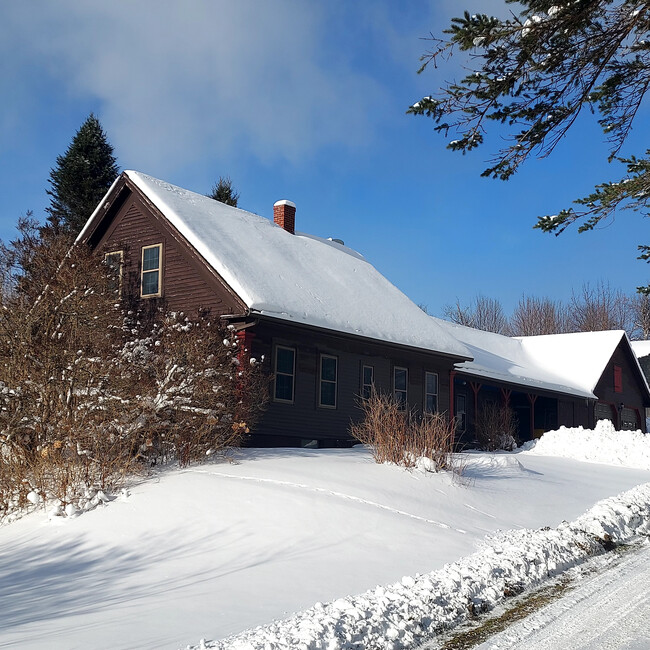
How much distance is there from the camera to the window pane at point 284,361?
17.8 m

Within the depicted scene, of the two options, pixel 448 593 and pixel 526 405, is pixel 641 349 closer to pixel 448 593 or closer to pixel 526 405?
pixel 526 405

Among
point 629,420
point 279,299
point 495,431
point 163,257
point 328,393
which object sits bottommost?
point 495,431

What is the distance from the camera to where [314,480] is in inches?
430

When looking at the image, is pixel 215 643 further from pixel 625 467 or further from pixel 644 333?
pixel 644 333

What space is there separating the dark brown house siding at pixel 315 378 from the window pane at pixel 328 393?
15cm

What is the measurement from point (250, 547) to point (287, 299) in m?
10.2

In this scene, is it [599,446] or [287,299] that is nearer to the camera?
[287,299]

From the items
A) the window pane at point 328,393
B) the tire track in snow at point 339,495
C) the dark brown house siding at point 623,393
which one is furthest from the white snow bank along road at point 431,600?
the dark brown house siding at point 623,393

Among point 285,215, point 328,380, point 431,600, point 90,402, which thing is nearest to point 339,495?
point 431,600

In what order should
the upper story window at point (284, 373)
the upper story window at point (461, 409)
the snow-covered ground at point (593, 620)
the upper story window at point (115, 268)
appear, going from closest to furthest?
the snow-covered ground at point (593, 620) < the upper story window at point (284, 373) < the upper story window at point (115, 268) < the upper story window at point (461, 409)

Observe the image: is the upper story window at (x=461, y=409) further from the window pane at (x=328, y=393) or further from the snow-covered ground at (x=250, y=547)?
the snow-covered ground at (x=250, y=547)

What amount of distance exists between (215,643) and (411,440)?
829 centimetres

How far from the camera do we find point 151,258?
63.6 ft

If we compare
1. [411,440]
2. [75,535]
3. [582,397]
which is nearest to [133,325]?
[411,440]
